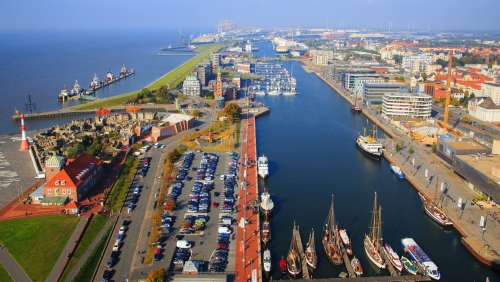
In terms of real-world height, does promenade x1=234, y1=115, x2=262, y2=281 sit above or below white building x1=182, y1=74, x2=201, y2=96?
below

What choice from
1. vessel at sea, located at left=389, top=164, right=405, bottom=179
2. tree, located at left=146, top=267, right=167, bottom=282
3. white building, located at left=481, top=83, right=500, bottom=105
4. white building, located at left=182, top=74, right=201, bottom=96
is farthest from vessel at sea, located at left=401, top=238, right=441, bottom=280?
white building, located at left=182, top=74, right=201, bottom=96

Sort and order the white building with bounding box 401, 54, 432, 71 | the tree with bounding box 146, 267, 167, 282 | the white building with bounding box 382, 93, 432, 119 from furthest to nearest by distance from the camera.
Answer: the white building with bounding box 401, 54, 432, 71, the white building with bounding box 382, 93, 432, 119, the tree with bounding box 146, 267, 167, 282

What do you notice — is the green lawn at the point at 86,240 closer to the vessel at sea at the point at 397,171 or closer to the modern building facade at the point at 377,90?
the vessel at sea at the point at 397,171

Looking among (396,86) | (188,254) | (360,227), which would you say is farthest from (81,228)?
(396,86)

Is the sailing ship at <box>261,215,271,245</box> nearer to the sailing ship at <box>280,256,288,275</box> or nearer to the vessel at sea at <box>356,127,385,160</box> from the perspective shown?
the sailing ship at <box>280,256,288,275</box>

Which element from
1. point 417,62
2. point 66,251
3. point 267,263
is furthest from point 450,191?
point 417,62

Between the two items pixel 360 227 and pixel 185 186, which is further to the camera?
pixel 185 186

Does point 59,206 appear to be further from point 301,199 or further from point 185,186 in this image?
point 301,199
